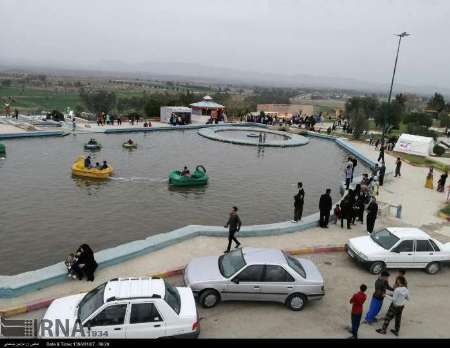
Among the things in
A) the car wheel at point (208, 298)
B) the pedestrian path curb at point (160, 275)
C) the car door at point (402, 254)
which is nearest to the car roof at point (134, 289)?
the car wheel at point (208, 298)

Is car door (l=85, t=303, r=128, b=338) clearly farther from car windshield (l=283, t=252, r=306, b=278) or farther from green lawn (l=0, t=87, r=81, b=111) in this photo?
green lawn (l=0, t=87, r=81, b=111)

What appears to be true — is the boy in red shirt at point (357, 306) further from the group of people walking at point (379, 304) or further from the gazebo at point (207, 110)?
the gazebo at point (207, 110)

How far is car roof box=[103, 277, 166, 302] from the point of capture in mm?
9062

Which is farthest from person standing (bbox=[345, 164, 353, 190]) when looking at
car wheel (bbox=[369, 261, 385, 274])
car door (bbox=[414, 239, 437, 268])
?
car wheel (bbox=[369, 261, 385, 274])

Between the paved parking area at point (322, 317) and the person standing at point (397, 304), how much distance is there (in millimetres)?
253

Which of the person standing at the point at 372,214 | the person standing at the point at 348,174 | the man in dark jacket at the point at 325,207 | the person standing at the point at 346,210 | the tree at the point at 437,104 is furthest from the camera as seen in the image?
the tree at the point at 437,104

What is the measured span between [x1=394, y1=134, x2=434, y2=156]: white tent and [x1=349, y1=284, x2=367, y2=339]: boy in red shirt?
3101cm

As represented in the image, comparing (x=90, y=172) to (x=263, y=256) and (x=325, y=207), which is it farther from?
(x=263, y=256)

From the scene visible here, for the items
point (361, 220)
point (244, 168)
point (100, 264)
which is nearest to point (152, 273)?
point (100, 264)

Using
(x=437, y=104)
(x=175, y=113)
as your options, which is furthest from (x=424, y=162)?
(x=437, y=104)

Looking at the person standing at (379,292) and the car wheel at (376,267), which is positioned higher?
the person standing at (379,292)

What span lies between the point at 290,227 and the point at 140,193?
8726 mm

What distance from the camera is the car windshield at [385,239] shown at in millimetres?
14180
